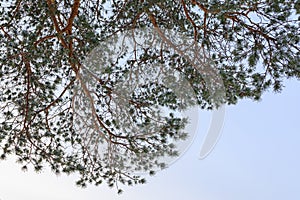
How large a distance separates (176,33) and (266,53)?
774 millimetres

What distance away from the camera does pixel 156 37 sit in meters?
3.37

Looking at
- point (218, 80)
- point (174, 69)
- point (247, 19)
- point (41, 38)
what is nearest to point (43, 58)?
point (41, 38)

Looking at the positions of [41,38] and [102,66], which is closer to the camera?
[102,66]

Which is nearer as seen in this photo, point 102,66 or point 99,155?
point 102,66

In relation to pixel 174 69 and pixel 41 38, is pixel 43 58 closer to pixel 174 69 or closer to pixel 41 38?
pixel 41 38

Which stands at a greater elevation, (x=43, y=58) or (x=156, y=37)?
(x=156, y=37)

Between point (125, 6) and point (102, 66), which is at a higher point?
point (125, 6)

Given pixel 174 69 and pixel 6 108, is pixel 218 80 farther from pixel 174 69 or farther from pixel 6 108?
pixel 6 108

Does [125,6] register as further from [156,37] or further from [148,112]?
[148,112]

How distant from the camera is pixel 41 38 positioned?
336 centimetres

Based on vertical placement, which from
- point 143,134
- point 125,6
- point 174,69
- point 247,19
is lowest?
point 143,134

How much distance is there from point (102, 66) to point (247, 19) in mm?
1216

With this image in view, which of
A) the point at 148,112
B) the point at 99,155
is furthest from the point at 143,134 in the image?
the point at 99,155

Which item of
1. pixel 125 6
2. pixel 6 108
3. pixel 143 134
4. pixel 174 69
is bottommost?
pixel 143 134
